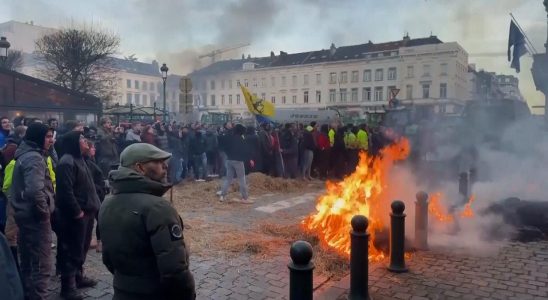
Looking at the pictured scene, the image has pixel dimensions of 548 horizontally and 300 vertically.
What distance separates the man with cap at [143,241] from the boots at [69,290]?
2.30 m

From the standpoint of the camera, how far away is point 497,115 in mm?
17875

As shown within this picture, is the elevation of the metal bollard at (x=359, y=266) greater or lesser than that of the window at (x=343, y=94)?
lesser

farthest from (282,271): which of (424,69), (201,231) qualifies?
(424,69)

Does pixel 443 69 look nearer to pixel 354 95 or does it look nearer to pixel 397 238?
pixel 354 95

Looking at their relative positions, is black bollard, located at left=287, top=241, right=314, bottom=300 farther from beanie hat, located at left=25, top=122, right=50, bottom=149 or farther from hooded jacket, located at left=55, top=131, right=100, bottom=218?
beanie hat, located at left=25, top=122, right=50, bottom=149

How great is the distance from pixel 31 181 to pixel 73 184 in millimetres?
536

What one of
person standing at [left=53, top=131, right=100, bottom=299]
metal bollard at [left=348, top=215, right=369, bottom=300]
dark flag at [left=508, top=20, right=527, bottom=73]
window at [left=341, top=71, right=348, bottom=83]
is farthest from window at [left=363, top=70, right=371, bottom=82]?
person standing at [left=53, top=131, right=100, bottom=299]

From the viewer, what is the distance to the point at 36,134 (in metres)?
4.32

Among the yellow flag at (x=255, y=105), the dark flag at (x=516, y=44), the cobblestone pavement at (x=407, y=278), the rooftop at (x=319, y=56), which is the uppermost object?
the rooftop at (x=319, y=56)

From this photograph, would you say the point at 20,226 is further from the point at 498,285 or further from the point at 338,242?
the point at 498,285

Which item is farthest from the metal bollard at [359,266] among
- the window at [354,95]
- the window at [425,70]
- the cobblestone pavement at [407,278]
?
the window at [354,95]

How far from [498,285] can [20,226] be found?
17.3 ft

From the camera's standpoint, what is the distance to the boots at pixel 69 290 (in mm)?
4586

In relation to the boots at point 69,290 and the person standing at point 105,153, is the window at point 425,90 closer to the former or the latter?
the person standing at point 105,153
